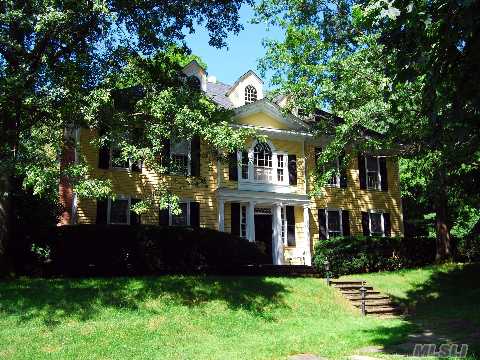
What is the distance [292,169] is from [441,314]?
34.1 ft

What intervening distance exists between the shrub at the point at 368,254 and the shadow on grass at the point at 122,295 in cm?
586

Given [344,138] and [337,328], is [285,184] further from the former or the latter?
[337,328]

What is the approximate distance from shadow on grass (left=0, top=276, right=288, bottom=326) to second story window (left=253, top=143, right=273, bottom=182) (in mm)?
7389

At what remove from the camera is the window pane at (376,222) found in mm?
25016

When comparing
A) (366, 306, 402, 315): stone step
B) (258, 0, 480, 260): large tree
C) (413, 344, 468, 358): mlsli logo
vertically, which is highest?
(258, 0, 480, 260): large tree

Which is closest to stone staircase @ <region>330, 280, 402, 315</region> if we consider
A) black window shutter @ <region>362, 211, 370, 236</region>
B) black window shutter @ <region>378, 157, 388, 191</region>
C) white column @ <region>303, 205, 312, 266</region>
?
white column @ <region>303, 205, 312, 266</region>

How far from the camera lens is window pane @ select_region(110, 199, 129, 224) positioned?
19.3 metres

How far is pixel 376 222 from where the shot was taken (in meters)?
25.2

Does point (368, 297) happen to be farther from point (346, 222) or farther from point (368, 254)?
point (346, 222)

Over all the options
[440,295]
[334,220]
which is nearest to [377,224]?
[334,220]

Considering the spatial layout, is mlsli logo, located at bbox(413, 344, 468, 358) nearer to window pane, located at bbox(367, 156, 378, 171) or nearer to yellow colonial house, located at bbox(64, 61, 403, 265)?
yellow colonial house, located at bbox(64, 61, 403, 265)

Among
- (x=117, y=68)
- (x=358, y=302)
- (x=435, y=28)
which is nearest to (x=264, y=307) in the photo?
(x=358, y=302)

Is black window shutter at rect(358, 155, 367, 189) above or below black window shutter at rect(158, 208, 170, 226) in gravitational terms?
above

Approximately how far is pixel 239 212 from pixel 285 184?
2682mm
